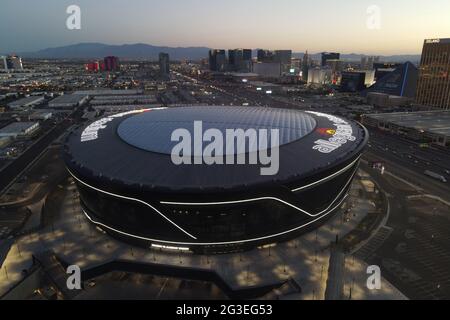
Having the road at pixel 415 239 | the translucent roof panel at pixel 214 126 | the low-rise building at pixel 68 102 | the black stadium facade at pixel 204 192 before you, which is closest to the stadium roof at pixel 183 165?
the translucent roof panel at pixel 214 126

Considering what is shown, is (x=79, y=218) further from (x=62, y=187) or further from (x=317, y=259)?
(x=317, y=259)

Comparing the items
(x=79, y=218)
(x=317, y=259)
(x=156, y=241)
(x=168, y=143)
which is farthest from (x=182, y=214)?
(x=79, y=218)

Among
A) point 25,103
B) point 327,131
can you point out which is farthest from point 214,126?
point 25,103

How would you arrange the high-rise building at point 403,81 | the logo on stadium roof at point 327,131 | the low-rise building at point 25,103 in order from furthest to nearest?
the high-rise building at point 403,81 → the low-rise building at point 25,103 → the logo on stadium roof at point 327,131

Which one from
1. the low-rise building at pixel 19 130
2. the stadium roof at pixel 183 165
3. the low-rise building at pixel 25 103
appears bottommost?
the low-rise building at pixel 19 130

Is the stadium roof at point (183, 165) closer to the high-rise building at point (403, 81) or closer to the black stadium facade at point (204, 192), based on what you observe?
the black stadium facade at point (204, 192)

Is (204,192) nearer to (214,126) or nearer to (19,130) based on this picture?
(214,126)

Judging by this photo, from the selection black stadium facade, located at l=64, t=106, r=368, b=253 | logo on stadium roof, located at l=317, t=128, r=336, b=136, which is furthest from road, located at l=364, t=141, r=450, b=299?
logo on stadium roof, located at l=317, t=128, r=336, b=136

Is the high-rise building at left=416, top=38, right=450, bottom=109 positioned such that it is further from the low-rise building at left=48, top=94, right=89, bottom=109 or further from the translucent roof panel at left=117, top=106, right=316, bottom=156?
the low-rise building at left=48, top=94, right=89, bottom=109

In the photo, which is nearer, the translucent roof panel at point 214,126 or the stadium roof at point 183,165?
the stadium roof at point 183,165
